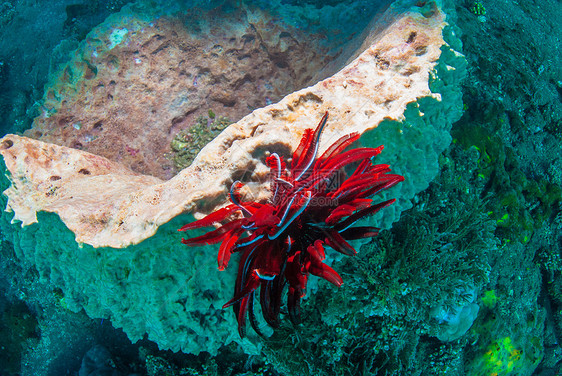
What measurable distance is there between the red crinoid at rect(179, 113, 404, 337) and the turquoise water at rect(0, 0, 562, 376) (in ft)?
Answer: 2.02

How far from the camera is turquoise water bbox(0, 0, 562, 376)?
323 centimetres

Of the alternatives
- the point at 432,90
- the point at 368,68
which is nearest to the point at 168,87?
the point at 368,68

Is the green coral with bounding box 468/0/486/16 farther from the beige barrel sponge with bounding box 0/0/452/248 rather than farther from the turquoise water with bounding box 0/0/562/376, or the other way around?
the beige barrel sponge with bounding box 0/0/452/248

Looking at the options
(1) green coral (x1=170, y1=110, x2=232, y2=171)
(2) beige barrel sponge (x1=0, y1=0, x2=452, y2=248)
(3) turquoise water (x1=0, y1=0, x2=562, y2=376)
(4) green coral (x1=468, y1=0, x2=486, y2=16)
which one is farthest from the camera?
(4) green coral (x1=468, y1=0, x2=486, y2=16)

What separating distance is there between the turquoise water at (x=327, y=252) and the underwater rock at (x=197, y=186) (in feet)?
0.17

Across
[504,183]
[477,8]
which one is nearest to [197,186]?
[504,183]

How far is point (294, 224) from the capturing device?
7.30 ft

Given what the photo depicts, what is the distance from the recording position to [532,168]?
494cm

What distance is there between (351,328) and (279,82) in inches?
156

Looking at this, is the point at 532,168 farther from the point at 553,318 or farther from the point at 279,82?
the point at 279,82

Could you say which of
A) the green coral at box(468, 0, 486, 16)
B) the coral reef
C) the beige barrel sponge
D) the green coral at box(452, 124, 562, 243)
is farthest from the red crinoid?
the green coral at box(468, 0, 486, 16)

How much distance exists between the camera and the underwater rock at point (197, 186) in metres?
2.33

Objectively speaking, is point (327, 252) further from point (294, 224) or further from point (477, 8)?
point (477, 8)

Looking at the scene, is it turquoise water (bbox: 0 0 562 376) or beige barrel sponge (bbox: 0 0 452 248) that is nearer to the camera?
beige barrel sponge (bbox: 0 0 452 248)
